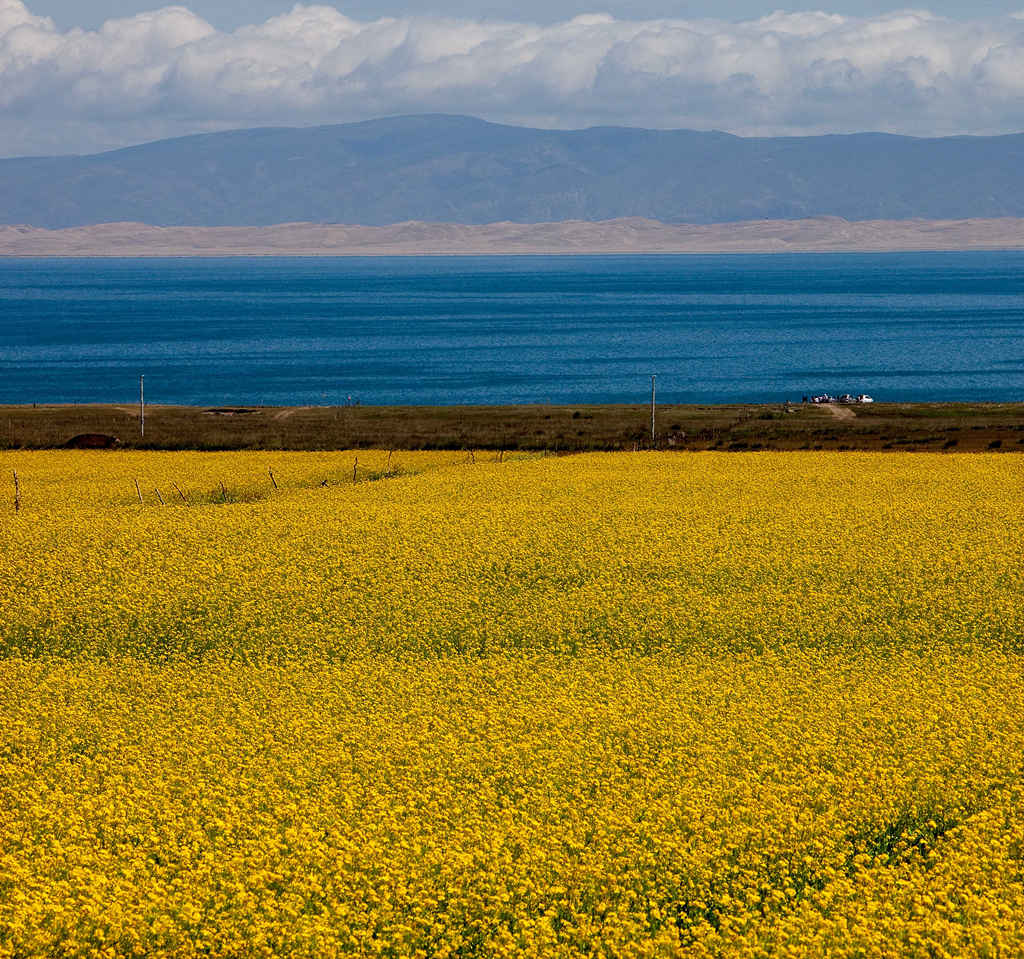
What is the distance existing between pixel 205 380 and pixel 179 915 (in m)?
112

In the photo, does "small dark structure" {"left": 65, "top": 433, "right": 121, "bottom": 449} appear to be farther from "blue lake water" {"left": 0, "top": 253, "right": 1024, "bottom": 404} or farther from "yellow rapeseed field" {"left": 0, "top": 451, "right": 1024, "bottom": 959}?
"blue lake water" {"left": 0, "top": 253, "right": 1024, "bottom": 404}

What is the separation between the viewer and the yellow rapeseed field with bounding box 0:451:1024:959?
14703mm

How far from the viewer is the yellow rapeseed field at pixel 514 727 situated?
14.7 metres

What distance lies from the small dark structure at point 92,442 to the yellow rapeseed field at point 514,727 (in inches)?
784

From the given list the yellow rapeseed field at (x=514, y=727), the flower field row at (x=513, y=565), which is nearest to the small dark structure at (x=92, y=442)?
the flower field row at (x=513, y=565)

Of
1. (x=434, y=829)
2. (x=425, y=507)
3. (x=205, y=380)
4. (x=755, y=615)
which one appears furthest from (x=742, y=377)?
(x=434, y=829)

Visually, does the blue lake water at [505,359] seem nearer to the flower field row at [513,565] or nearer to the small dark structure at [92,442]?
the small dark structure at [92,442]

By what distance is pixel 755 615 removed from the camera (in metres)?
28.0

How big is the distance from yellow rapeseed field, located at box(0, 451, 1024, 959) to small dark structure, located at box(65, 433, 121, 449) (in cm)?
1991

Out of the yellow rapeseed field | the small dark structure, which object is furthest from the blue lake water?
the yellow rapeseed field

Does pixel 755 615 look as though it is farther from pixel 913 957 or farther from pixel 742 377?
pixel 742 377

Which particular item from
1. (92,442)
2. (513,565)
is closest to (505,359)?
(92,442)

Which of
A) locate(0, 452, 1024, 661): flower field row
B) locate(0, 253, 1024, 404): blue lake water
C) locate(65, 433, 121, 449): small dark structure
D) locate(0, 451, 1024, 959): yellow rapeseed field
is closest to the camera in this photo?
locate(0, 451, 1024, 959): yellow rapeseed field

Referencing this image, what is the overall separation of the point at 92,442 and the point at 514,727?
145 feet
